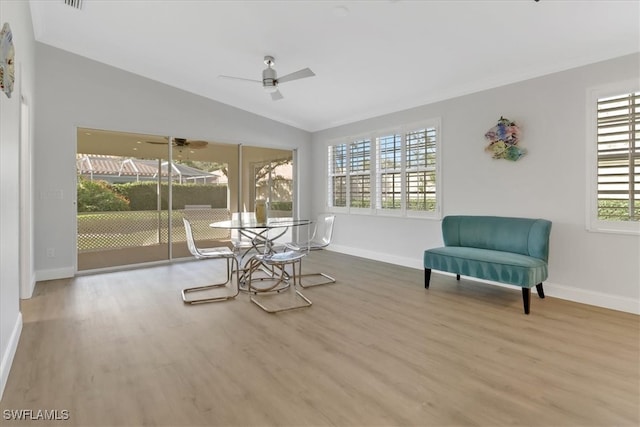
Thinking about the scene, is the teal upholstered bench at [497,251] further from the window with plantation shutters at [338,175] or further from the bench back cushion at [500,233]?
the window with plantation shutters at [338,175]

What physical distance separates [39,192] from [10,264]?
2732mm

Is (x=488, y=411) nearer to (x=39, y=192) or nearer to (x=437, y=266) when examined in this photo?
(x=437, y=266)

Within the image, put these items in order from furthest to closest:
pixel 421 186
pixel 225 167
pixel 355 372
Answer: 1. pixel 225 167
2. pixel 421 186
3. pixel 355 372

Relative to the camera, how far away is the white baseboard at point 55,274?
465cm

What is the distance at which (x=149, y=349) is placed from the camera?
8.45ft

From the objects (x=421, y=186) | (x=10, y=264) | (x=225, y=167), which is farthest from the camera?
(x=225, y=167)

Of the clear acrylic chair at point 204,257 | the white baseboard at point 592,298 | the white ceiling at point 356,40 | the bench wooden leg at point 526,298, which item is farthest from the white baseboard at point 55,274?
the white baseboard at point 592,298

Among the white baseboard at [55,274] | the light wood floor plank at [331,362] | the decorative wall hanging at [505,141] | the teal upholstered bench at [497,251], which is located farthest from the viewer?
the white baseboard at [55,274]

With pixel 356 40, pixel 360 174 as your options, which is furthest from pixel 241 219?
pixel 356 40

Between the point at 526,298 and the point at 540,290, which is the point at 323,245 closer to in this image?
the point at 526,298

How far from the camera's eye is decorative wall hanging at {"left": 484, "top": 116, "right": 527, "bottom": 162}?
13.5 feet

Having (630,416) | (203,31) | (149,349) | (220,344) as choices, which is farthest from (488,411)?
(203,31)

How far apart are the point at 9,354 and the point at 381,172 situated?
5092 mm

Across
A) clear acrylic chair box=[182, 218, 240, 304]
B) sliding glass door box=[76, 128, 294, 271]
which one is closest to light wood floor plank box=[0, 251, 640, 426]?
clear acrylic chair box=[182, 218, 240, 304]
